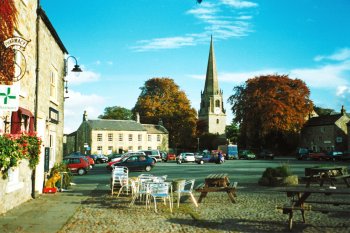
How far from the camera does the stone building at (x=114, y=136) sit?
230 ft

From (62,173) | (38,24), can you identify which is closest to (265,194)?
(62,173)

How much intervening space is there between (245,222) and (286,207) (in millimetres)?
1356

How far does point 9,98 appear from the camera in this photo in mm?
7336

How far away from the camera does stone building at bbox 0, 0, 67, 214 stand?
10.9 m

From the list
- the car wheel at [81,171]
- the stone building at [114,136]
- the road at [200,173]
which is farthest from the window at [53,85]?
the stone building at [114,136]

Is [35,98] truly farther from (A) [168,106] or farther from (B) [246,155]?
(A) [168,106]

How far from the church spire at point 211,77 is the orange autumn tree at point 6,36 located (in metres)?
93.5

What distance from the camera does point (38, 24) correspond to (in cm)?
1352

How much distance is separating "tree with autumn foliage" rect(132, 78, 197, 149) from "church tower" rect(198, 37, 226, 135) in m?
23.0

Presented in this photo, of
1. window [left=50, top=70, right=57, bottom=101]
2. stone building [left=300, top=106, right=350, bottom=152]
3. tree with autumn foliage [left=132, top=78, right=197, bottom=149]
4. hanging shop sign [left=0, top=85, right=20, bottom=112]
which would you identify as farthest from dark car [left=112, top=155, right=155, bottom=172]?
tree with autumn foliage [left=132, top=78, right=197, bottom=149]

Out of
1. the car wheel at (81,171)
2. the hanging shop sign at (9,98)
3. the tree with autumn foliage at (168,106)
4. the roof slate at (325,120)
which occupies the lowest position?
the car wheel at (81,171)

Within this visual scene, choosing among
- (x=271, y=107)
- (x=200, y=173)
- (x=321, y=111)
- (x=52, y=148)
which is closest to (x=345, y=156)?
(x=271, y=107)

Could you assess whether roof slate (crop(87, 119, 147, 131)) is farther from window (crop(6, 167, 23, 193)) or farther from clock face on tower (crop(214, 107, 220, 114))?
window (crop(6, 167, 23, 193))

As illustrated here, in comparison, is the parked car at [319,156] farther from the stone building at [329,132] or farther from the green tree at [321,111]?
the green tree at [321,111]
